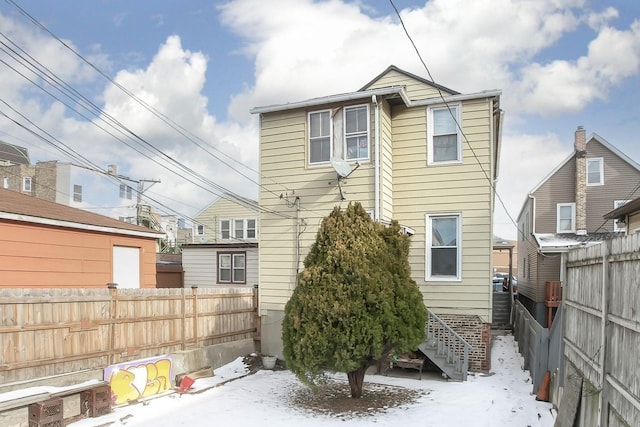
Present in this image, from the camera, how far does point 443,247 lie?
11.1 m

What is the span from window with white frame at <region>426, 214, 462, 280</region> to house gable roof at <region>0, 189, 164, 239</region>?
7367mm

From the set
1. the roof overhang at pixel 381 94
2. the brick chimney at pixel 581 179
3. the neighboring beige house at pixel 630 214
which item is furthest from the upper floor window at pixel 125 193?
the neighboring beige house at pixel 630 214

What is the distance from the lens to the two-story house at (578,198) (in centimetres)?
2058

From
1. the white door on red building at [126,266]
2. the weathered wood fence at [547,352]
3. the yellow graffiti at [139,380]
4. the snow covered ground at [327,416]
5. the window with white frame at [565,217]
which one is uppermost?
the window with white frame at [565,217]

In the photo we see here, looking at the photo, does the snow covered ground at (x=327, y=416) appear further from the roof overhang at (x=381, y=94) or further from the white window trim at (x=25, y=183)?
the white window trim at (x=25, y=183)

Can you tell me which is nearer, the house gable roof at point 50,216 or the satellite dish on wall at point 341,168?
the house gable roof at point 50,216

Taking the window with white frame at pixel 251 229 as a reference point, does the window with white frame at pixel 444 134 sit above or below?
above

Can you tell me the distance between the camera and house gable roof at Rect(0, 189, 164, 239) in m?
9.23

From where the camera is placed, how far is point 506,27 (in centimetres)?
753

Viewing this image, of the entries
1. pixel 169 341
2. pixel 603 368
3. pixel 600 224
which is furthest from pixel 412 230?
pixel 600 224

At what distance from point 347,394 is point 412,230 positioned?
13.8ft

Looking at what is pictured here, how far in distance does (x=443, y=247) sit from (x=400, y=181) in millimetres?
1882

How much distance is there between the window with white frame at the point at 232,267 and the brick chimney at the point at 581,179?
586 inches

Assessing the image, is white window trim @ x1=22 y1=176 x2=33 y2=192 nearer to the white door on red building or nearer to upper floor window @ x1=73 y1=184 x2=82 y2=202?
upper floor window @ x1=73 y1=184 x2=82 y2=202
